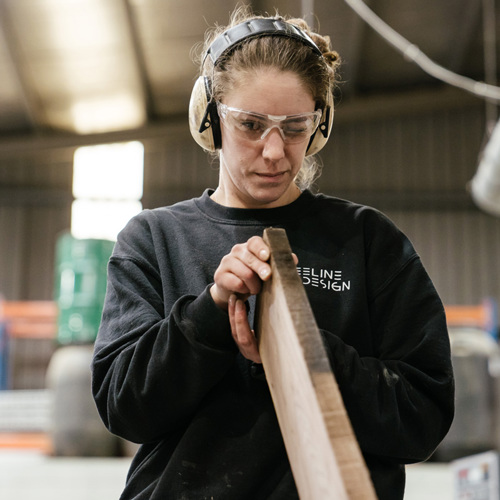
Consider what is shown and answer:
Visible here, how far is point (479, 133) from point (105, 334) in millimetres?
11169

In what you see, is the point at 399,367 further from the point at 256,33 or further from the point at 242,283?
the point at 256,33

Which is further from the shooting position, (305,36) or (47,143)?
(47,143)

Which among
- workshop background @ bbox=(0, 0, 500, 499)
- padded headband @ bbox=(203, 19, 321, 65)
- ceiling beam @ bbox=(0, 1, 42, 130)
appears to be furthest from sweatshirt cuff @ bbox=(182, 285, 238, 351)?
ceiling beam @ bbox=(0, 1, 42, 130)

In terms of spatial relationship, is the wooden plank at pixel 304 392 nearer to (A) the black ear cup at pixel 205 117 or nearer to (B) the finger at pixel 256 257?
(B) the finger at pixel 256 257

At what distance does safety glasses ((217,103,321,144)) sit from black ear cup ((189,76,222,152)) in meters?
0.05

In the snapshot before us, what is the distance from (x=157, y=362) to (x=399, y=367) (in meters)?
Answer: 0.33

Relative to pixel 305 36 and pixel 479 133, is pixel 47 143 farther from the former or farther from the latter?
pixel 305 36

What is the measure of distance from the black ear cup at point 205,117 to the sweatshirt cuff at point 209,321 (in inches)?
12.2

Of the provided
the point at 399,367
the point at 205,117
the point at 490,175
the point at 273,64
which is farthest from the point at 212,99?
the point at 490,175

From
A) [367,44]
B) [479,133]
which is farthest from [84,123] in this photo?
[479,133]

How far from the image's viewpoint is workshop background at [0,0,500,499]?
8.12 metres

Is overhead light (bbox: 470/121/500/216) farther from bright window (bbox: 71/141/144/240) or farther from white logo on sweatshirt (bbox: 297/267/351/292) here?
white logo on sweatshirt (bbox: 297/267/351/292)

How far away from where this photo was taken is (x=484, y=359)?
488 centimetres

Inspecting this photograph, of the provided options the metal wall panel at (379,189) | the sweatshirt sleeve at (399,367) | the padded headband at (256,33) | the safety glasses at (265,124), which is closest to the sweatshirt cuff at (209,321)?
the sweatshirt sleeve at (399,367)
